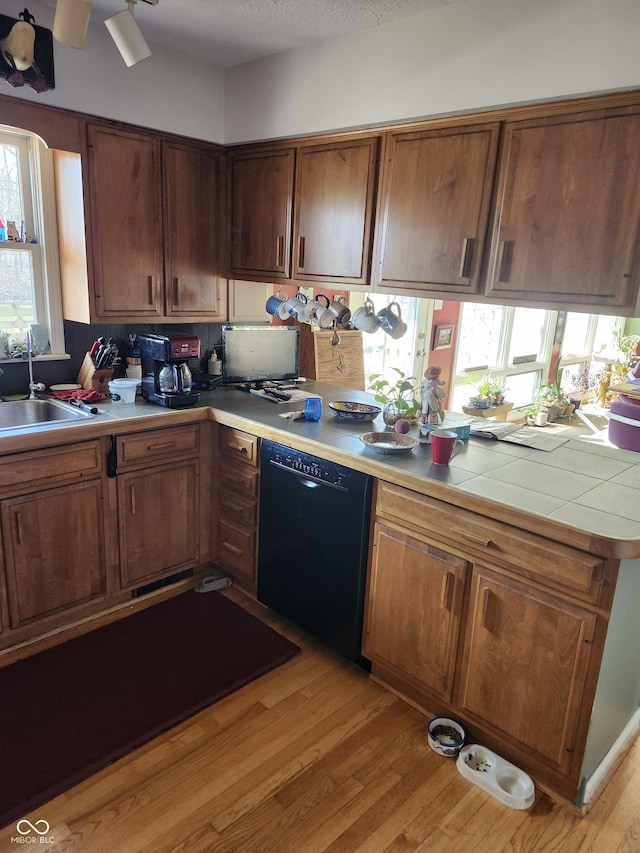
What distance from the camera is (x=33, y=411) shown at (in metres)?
2.67

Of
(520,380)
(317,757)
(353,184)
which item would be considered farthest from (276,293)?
(520,380)

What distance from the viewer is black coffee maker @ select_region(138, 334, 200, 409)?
2.70m

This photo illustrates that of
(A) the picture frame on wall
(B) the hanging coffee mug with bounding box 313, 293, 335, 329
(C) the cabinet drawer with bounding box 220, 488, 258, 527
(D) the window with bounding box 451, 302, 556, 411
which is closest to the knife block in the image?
(C) the cabinet drawer with bounding box 220, 488, 258, 527

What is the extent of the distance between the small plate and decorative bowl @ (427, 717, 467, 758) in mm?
969

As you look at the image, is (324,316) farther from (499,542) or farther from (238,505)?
(499,542)

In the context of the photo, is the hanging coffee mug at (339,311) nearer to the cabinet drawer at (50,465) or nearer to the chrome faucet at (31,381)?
the cabinet drawer at (50,465)

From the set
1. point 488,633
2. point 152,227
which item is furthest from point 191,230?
point 488,633

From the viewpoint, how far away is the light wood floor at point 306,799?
165cm

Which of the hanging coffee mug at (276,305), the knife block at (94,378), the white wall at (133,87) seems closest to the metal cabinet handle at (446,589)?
the hanging coffee mug at (276,305)

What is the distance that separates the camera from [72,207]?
8.82 ft

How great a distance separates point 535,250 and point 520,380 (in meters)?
4.45

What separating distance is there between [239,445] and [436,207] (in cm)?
134

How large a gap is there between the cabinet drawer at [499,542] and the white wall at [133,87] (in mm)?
2083

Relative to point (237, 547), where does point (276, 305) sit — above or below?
above
